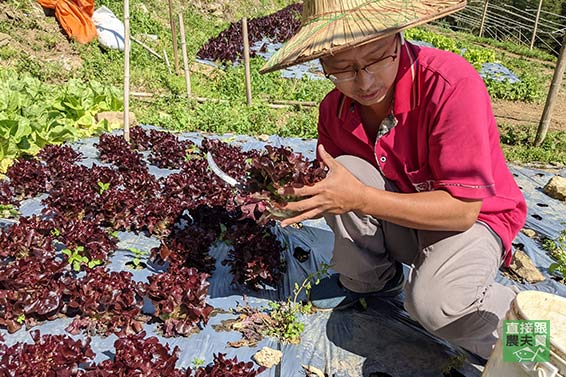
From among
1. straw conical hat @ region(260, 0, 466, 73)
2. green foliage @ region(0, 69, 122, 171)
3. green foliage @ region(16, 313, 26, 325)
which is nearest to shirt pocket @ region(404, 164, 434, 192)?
straw conical hat @ region(260, 0, 466, 73)

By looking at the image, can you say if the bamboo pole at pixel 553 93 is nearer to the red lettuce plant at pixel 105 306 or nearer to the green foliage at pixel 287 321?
the green foliage at pixel 287 321

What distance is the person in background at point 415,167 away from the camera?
7.49 feet

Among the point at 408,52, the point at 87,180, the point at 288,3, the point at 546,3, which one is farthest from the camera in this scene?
the point at 546,3

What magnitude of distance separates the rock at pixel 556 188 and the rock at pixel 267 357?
4.15 m

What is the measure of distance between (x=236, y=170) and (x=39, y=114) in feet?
7.56

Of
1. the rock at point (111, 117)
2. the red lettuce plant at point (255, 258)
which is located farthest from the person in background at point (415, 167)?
the rock at point (111, 117)

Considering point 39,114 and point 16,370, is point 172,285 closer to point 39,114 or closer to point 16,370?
point 16,370

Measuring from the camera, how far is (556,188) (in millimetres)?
5387

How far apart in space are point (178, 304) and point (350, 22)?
1.89 meters

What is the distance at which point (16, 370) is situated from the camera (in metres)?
2.32

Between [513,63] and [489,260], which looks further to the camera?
[513,63]

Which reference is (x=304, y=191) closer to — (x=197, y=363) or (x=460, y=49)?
(x=197, y=363)

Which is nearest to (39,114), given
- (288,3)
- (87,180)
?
(87,180)

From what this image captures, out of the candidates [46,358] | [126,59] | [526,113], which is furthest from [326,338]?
[526,113]
